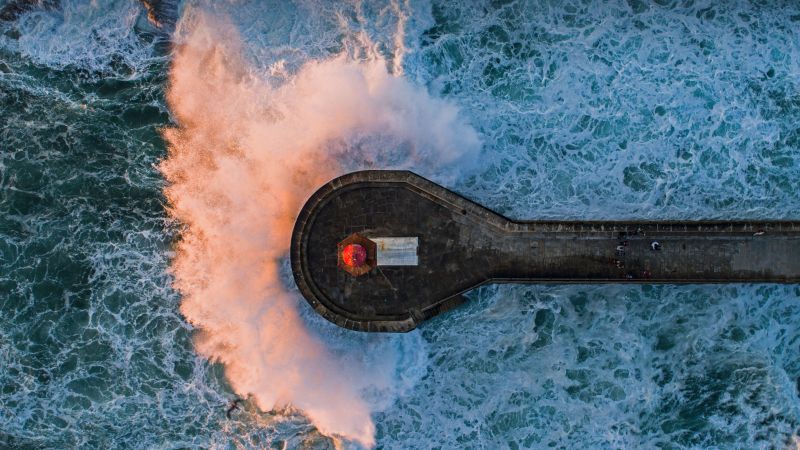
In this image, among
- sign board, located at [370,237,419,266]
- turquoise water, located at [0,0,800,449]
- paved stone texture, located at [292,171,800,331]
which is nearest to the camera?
paved stone texture, located at [292,171,800,331]

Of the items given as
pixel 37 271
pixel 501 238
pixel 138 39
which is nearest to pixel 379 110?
pixel 501 238

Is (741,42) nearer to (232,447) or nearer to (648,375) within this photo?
(648,375)

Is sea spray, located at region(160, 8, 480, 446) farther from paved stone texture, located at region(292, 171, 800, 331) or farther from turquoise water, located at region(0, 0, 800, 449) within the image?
paved stone texture, located at region(292, 171, 800, 331)

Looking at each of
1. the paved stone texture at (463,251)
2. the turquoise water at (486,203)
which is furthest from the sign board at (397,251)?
the turquoise water at (486,203)

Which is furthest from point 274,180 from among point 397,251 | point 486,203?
point 486,203

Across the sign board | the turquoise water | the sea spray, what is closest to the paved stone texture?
the sign board

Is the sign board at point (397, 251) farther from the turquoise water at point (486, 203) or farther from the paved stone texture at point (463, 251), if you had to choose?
the turquoise water at point (486, 203)
